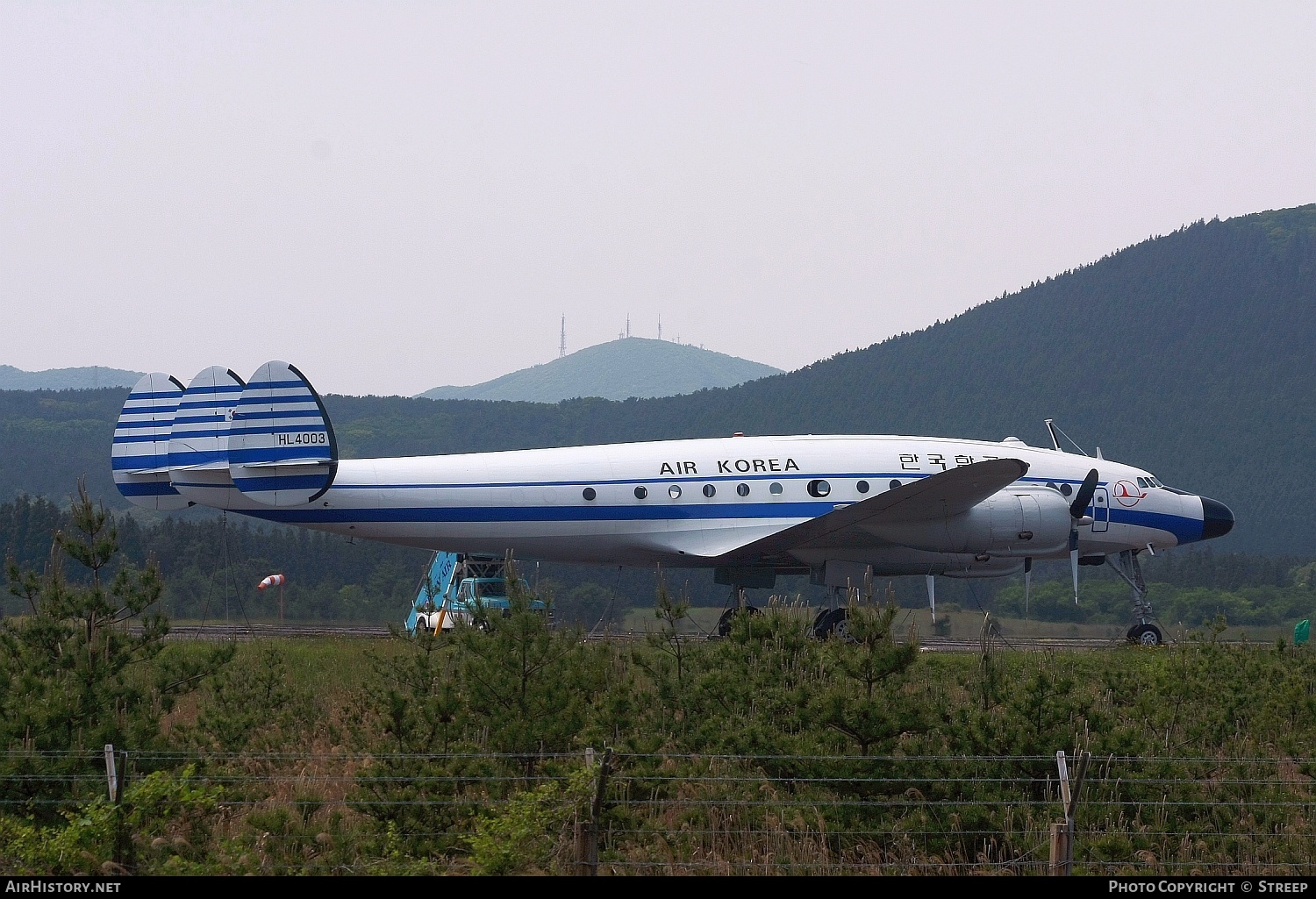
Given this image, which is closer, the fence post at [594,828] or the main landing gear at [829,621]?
the fence post at [594,828]

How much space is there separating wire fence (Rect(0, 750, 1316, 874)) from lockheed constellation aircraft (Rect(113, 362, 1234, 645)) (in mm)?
10669

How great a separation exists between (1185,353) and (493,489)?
17904 cm

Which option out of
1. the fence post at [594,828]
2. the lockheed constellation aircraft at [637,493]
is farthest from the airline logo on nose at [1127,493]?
the fence post at [594,828]

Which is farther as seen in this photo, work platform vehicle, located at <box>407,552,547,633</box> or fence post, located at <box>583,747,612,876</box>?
work platform vehicle, located at <box>407,552,547,633</box>

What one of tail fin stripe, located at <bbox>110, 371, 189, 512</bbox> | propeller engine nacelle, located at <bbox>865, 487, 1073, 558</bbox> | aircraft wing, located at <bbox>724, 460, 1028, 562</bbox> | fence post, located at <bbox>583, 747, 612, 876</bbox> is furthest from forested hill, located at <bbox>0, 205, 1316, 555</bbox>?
fence post, located at <bbox>583, 747, 612, 876</bbox>

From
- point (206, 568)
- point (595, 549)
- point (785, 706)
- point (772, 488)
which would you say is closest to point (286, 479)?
point (595, 549)

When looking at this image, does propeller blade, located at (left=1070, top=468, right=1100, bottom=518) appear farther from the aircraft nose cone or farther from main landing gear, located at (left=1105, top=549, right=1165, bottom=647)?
the aircraft nose cone

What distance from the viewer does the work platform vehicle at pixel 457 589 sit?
2297 cm

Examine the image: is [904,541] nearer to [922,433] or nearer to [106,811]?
[106,811]

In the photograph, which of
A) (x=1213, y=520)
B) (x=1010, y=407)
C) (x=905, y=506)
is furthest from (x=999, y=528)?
(x=1010, y=407)

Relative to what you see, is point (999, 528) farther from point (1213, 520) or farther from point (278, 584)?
point (278, 584)

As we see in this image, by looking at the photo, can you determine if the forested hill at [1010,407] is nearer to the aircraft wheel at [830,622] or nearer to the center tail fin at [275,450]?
the aircraft wheel at [830,622]

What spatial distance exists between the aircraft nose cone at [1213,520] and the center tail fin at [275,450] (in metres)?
20.3

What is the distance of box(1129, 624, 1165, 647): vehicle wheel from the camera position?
28438 millimetres
